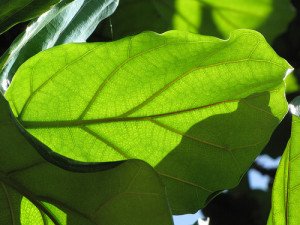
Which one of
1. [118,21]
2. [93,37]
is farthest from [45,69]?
[118,21]

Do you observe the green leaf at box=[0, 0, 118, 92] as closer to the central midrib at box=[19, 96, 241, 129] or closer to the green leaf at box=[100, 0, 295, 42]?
the central midrib at box=[19, 96, 241, 129]

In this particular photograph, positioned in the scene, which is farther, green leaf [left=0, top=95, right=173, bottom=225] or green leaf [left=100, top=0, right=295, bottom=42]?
green leaf [left=100, top=0, right=295, bottom=42]

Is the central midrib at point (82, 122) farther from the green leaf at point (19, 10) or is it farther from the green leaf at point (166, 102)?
the green leaf at point (19, 10)

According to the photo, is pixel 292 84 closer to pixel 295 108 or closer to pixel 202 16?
pixel 202 16

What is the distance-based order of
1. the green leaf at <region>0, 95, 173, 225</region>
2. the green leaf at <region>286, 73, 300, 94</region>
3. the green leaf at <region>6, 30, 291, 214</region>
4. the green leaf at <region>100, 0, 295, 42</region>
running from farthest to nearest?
the green leaf at <region>286, 73, 300, 94</region>, the green leaf at <region>100, 0, 295, 42</region>, the green leaf at <region>6, 30, 291, 214</region>, the green leaf at <region>0, 95, 173, 225</region>

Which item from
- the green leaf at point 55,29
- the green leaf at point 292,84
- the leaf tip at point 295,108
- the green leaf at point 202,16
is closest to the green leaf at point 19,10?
the green leaf at point 55,29

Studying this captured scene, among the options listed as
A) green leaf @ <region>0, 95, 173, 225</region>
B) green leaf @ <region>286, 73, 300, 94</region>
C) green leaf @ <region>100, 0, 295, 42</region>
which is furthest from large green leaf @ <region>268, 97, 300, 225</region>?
green leaf @ <region>286, 73, 300, 94</region>
